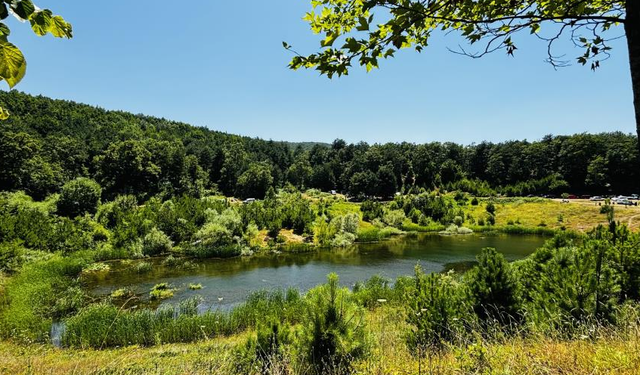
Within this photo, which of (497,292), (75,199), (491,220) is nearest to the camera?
(497,292)

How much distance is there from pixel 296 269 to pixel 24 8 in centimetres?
2787

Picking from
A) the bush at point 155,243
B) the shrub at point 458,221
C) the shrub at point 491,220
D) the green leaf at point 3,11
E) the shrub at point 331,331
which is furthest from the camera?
the shrub at point 491,220

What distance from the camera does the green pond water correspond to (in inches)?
848

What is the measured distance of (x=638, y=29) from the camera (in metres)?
2.53

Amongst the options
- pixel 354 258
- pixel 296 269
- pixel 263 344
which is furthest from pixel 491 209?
pixel 263 344

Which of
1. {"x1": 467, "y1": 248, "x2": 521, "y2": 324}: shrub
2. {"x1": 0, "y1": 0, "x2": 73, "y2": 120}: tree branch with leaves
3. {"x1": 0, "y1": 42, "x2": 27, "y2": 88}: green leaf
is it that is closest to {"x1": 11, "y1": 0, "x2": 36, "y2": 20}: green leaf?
{"x1": 0, "y1": 0, "x2": 73, "y2": 120}: tree branch with leaves

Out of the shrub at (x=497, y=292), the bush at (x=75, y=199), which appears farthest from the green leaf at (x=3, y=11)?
the bush at (x=75, y=199)

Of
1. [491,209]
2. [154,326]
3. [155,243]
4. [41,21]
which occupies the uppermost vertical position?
[41,21]

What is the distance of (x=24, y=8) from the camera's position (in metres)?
1.26

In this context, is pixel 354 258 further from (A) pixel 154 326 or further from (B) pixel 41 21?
(B) pixel 41 21

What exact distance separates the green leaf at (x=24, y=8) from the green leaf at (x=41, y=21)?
0.06 metres

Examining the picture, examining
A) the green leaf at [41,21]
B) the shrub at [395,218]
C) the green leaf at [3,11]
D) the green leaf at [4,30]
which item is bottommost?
the shrub at [395,218]

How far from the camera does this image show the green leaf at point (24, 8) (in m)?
1.24

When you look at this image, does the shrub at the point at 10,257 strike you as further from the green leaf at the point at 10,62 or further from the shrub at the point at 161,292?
the green leaf at the point at 10,62
